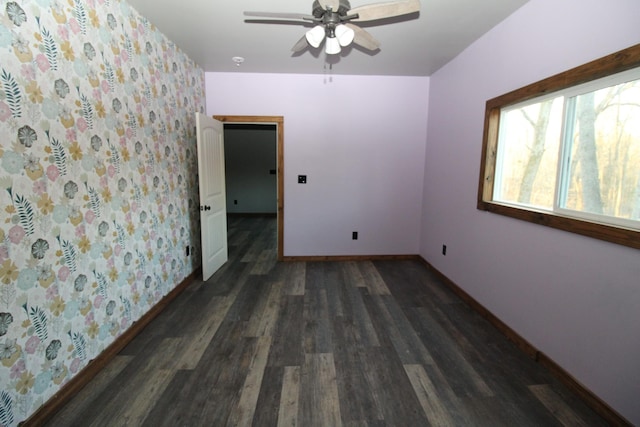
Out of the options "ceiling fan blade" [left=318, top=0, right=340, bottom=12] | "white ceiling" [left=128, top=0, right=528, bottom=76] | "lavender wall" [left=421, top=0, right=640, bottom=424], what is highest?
"white ceiling" [left=128, top=0, right=528, bottom=76]

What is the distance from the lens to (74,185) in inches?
→ 63.3

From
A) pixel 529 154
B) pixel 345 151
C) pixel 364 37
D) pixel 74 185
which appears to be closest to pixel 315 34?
pixel 364 37

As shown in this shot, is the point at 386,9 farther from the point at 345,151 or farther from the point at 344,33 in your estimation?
the point at 345,151

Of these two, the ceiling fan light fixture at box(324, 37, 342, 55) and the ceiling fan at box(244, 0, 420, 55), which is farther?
the ceiling fan light fixture at box(324, 37, 342, 55)

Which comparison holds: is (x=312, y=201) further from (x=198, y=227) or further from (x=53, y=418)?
(x=53, y=418)

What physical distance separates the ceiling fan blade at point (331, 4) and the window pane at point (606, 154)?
1.58 m

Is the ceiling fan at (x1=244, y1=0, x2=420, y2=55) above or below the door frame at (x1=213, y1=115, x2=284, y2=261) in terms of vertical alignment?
above

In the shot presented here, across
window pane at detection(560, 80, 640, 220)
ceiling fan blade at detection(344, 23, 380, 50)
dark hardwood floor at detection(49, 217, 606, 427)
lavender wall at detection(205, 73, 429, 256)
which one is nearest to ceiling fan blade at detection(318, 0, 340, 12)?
ceiling fan blade at detection(344, 23, 380, 50)

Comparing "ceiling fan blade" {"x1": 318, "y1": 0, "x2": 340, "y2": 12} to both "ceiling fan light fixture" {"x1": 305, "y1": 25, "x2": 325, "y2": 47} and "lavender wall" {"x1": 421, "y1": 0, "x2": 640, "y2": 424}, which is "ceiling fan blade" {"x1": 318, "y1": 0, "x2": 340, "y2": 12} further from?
"lavender wall" {"x1": 421, "y1": 0, "x2": 640, "y2": 424}

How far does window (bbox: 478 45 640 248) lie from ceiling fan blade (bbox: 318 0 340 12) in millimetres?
1453

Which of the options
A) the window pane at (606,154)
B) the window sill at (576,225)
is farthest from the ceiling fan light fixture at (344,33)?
the window sill at (576,225)

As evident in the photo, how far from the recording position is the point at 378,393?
164 cm

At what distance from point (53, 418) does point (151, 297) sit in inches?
40.9

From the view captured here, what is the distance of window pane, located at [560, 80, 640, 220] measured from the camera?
4.74 feet
